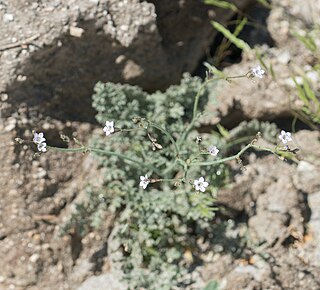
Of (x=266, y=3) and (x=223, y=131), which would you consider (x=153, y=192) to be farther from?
(x=266, y=3)

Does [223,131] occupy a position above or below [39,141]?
below

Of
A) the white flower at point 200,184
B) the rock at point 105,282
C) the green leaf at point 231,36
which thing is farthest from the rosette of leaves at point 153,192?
the white flower at point 200,184

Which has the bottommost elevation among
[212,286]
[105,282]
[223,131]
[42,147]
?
[105,282]

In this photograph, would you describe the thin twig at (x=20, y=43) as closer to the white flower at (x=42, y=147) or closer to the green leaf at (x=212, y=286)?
the white flower at (x=42, y=147)

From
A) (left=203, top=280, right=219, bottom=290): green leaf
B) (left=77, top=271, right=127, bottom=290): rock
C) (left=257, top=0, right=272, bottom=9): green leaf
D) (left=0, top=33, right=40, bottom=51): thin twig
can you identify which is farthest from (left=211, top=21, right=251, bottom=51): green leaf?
(left=77, top=271, right=127, bottom=290): rock

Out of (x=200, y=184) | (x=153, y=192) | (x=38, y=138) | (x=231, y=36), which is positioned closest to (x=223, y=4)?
(x=231, y=36)

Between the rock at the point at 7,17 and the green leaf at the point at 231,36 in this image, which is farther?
the green leaf at the point at 231,36

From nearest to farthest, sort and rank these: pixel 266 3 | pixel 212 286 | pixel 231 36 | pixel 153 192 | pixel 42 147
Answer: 1. pixel 42 147
2. pixel 212 286
3. pixel 153 192
4. pixel 231 36
5. pixel 266 3

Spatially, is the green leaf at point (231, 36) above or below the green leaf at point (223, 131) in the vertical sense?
above

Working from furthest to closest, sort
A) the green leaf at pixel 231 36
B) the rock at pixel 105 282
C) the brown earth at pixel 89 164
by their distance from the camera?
the green leaf at pixel 231 36, the rock at pixel 105 282, the brown earth at pixel 89 164

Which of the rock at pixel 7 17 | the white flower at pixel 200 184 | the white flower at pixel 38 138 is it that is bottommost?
the white flower at pixel 200 184

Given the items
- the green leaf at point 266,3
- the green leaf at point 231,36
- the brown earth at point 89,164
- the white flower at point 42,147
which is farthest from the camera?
the green leaf at point 266,3
